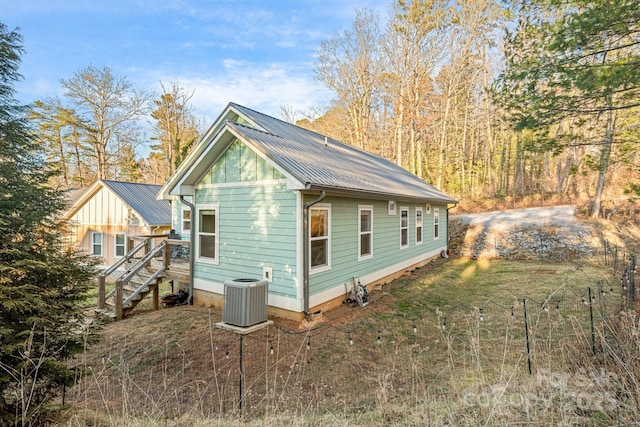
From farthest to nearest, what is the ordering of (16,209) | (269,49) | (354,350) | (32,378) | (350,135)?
1. (350,135)
2. (269,49)
3. (354,350)
4. (16,209)
5. (32,378)

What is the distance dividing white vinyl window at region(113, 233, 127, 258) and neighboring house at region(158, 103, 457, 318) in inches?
359

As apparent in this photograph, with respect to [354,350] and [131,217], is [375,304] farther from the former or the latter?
[131,217]

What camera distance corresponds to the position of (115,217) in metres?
15.8

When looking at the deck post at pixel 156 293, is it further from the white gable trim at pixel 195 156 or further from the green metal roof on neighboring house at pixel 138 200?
the green metal roof on neighboring house at pixel 138 200

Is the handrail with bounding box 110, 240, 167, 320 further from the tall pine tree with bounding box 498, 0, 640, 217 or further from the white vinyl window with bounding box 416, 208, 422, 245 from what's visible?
the tall pine tree with bounding box 498, 0, 640, 217

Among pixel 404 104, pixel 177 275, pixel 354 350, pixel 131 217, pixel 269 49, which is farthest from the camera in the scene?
pixel 404 104

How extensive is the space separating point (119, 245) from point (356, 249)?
13305 millimetres

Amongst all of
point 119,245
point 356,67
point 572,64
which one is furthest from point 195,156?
point 356,67

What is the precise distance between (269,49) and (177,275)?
47.6 feet

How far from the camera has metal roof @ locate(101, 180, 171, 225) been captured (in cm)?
1535

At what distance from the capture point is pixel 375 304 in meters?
8.20

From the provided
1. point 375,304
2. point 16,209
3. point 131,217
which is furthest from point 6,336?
point 131,217

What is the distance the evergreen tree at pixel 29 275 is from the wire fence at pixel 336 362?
47 cm

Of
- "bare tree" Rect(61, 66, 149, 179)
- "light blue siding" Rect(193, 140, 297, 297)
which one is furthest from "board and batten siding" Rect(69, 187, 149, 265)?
"bare tree" Rect(61, 66, 149, 179)
